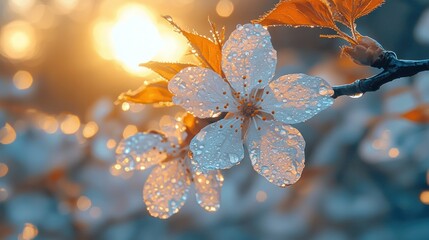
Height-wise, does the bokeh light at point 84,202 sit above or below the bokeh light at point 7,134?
below

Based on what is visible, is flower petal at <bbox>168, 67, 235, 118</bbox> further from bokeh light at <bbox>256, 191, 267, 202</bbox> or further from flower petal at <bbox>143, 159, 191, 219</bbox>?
bokeh light at <bbox>256, 191, 267, 202</bbox>

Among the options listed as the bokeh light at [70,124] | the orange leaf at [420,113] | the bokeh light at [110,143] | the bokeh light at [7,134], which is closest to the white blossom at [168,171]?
the orange leaf at [420,113]

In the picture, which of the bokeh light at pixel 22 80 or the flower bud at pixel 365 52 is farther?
the bokeh light at pixel 22 80

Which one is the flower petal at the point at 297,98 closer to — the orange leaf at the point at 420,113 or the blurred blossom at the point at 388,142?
the orange leaf at the point at 420,113

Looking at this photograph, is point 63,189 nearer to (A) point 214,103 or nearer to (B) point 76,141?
(B) point 76,141

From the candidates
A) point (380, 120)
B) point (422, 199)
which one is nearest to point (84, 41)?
point (380, 120)

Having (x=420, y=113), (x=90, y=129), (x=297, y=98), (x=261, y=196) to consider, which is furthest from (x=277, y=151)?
(x=90, y=129)

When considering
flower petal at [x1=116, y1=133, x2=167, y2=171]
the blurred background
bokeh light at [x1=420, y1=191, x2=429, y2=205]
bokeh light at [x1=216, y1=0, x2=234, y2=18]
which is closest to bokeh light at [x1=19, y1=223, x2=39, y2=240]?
the blurred background
